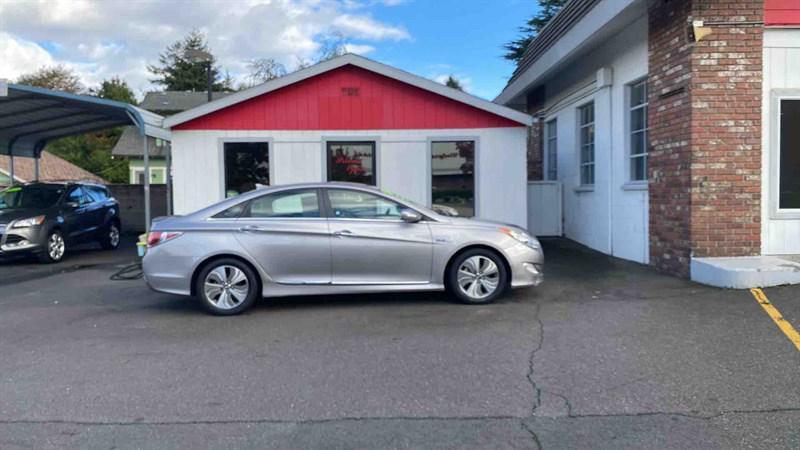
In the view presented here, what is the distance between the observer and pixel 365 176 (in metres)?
11.7

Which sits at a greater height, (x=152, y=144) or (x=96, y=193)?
(x=152, y=144)

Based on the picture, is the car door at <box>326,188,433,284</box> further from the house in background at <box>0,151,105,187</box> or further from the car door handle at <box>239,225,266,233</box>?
the house in background at <box>0,151,105,187</box>

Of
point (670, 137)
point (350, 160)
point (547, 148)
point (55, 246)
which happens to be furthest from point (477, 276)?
point (547, 148)

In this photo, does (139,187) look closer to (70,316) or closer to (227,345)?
(70,316)

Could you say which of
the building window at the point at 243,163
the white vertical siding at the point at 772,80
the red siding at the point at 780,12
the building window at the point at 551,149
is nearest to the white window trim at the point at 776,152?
the white vertical siding at the point at 772,80

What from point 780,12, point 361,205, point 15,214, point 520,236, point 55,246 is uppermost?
point 780,12

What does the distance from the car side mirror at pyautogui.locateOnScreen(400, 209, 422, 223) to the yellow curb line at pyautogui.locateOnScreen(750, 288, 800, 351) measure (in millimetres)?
3706

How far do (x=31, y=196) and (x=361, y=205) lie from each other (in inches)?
357

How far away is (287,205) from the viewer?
732 cm

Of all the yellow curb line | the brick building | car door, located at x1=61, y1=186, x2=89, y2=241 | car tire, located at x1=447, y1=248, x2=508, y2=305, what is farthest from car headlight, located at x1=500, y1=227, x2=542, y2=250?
car door, located at x1=61, y1=186, x2=89, y2=241

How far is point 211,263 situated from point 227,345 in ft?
4.86

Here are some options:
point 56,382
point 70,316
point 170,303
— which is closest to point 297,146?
point 170,303

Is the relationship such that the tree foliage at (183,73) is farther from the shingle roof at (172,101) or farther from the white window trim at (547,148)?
the white window trim at (547,148)

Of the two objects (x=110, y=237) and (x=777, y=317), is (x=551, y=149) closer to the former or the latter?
(x=777, y=317)
